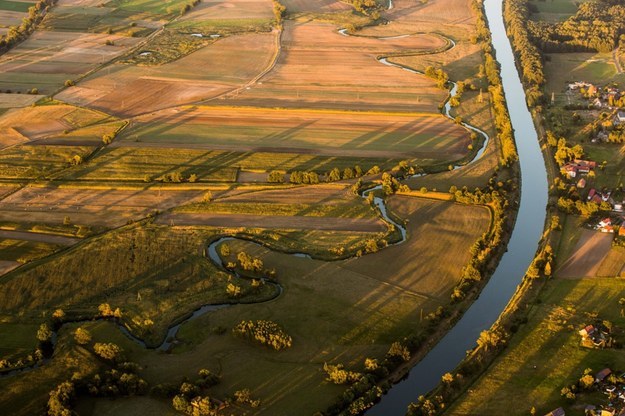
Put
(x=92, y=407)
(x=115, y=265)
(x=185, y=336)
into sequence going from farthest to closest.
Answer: (x=115, y=265), (x=185, y=336), (x=92, y=407)

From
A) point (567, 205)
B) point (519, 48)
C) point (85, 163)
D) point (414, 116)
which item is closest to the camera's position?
point (567, 205)

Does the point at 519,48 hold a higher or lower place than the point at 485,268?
higher

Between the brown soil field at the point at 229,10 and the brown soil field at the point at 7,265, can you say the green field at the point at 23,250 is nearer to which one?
the brown soil field at the point at 7,265

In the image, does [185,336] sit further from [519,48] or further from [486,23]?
[486,23]

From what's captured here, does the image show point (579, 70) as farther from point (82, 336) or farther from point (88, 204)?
point (82, 336)

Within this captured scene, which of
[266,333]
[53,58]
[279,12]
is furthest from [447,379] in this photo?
[279,12]

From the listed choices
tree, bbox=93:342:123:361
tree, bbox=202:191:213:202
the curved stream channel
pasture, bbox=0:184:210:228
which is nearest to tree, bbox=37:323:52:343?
the curved stream channel

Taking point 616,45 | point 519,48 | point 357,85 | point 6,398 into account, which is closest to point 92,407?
point 6,398

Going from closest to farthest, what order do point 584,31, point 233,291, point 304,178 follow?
point 233,291 → point 304,178 → point 584,31
